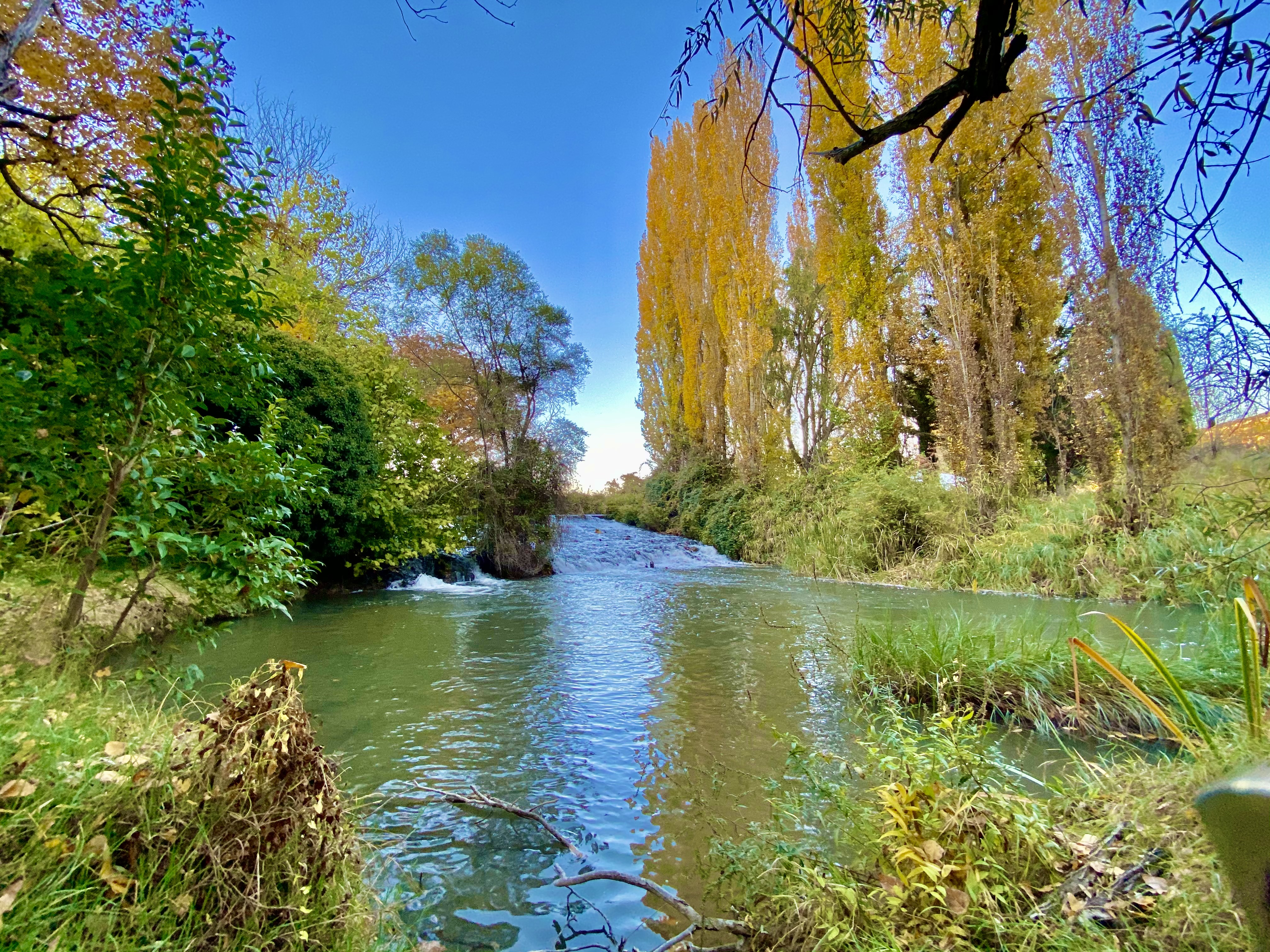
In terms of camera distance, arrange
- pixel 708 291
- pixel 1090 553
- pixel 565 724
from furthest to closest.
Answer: pixel 708 291 → pixel 1090 553 → pixel 565 724

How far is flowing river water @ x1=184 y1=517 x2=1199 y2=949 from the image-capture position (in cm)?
195

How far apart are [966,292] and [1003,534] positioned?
4.91 meters

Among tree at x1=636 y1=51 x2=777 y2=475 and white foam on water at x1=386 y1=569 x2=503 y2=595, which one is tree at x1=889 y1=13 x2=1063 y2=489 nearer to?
tree at x1=636 y1=51 x2=777 y2=475

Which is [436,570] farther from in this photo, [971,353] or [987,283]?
[987,283]

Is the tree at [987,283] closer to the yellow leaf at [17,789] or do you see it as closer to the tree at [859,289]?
the tree at [859,289]

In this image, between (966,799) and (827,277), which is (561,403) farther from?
(966,799)

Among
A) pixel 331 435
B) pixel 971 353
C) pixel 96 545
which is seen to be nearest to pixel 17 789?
pixel 96 545

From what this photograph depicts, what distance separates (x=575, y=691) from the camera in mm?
4215

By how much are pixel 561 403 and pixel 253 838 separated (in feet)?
57.1

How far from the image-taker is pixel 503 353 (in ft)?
49.9

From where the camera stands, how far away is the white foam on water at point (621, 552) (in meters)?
14.0

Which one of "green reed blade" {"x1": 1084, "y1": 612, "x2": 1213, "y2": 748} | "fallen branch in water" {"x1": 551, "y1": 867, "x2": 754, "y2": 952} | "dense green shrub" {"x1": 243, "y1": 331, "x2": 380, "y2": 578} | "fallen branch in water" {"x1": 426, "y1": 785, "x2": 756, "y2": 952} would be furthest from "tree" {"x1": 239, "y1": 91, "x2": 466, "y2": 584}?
"green reed blade" {"x1": 1084, "y1": 612, "x2": 1213, "y2": 748}

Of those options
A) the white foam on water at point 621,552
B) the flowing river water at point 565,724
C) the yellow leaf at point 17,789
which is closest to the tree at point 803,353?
the white foam on water at point 621,552

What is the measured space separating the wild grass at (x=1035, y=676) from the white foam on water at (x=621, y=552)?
10044 mm
